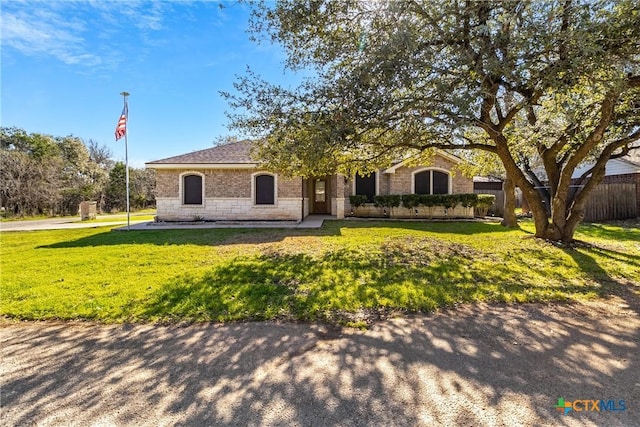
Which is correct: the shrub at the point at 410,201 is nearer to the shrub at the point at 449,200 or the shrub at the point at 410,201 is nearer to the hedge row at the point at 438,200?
the hedge row at the point at 438,200

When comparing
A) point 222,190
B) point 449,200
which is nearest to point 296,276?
point 222,190

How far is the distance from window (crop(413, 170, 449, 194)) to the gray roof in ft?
30.5

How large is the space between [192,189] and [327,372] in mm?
15080

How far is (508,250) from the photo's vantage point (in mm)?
8000

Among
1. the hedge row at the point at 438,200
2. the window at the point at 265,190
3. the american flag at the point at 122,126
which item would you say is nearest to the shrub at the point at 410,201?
the hedge row at the point at 438,200

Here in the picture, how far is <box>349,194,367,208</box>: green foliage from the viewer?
17.7 metres

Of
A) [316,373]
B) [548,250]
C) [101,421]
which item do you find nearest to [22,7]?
[101,421]

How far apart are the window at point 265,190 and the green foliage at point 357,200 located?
454cm

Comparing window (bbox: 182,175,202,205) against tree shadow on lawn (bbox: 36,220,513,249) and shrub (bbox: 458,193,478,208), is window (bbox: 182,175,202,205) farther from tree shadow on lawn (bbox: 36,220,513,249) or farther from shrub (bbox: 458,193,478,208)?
shrub (bbox: 458,193,478,208)

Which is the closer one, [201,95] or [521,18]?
[521,18]

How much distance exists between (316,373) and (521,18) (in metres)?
6.15

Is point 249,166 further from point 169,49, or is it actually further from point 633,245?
point 633,245

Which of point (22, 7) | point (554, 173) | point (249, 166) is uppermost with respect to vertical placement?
point (22, 7)

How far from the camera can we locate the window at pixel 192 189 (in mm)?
16094
